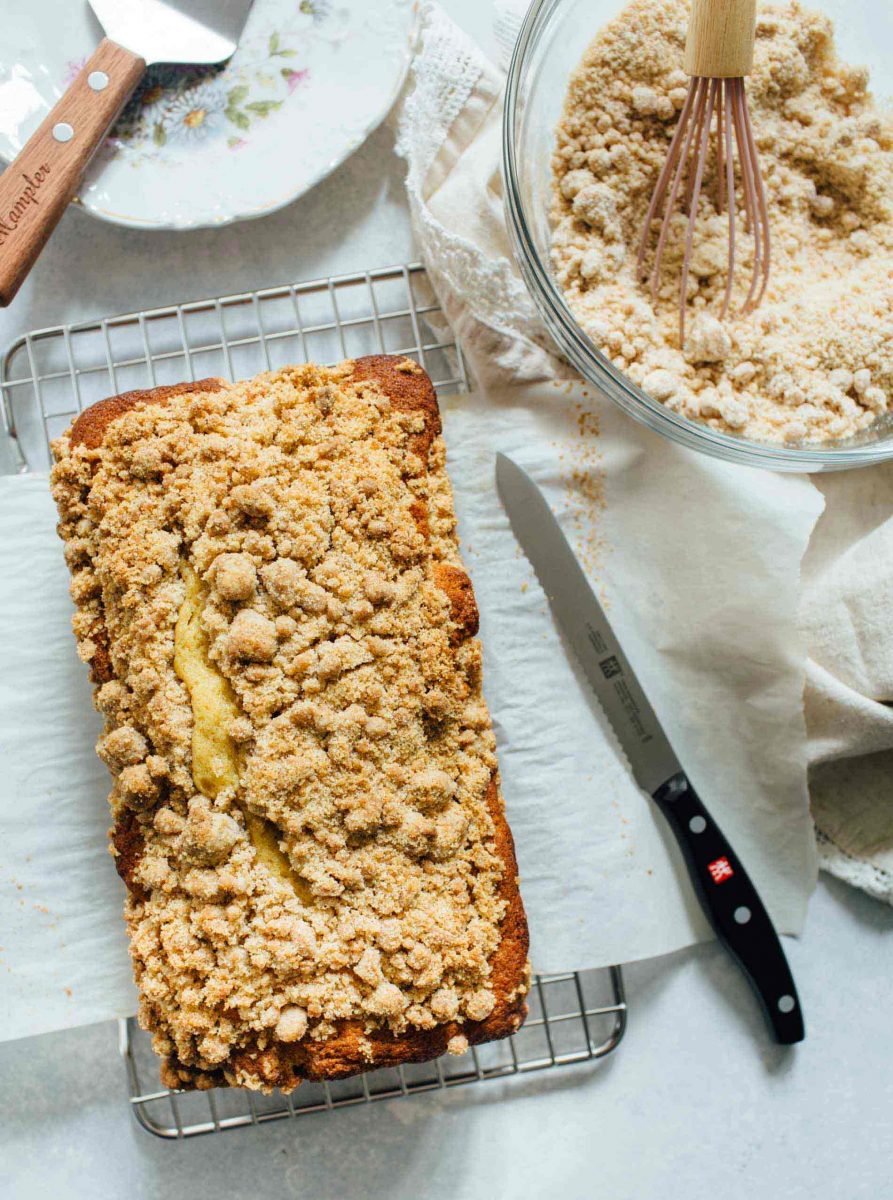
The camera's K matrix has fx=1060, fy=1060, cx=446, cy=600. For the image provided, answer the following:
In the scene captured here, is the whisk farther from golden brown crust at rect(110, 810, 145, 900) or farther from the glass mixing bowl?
golden brown crust at rect(110, 810, 145, 900)

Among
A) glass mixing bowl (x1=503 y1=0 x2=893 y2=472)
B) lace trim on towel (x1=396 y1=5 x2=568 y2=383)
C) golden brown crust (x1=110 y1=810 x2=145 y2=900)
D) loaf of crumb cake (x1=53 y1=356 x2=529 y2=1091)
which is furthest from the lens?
lace trim on towel (x1=396 y1=5 x2=568 y2=383)

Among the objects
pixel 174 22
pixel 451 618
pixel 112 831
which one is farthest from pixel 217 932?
pixel 174 22

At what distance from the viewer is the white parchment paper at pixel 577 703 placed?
1731mm

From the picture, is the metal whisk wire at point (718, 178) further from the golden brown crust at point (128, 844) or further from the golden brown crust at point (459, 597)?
the golden brown crust at point (128, 844)

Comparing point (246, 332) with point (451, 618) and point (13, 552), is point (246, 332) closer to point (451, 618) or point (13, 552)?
point (13, 552)

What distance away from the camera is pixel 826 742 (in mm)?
1803

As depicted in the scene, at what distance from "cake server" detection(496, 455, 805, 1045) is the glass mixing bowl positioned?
0.24 metres

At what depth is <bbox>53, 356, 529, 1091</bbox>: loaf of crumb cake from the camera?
1402 mm

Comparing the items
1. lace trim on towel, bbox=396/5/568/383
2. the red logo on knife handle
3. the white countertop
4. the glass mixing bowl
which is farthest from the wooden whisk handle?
the red logo on knife handle

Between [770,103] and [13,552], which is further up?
[770,103]

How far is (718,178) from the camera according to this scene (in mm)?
1683

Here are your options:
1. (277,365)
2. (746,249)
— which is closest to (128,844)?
(277,365)

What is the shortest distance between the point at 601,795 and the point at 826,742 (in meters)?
0.39

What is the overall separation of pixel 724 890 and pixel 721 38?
1308mm
